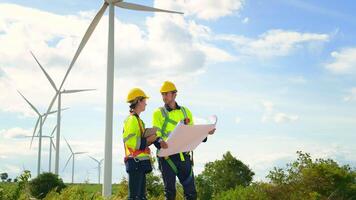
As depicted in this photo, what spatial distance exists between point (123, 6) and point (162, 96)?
745 inches

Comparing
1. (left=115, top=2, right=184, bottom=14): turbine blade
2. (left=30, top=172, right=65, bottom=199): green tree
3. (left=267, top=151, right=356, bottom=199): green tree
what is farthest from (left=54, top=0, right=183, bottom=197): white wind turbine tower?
(left=30, top=172, right=65, bottom=199): green tree

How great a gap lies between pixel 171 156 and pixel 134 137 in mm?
1211

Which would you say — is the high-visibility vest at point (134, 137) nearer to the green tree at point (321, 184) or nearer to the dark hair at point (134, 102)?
the dark hair at point (134, 102)

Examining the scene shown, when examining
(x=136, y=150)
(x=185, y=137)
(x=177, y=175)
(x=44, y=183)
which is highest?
(x=44, y=183)

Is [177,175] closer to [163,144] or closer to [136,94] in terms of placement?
[163,144]

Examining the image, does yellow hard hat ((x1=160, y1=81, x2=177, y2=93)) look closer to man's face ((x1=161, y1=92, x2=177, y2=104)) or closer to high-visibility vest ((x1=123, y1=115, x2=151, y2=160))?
man's face ((x1=161, y1=92, x2=177, y2=104))

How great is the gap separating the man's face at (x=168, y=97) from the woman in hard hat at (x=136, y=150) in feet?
2.52

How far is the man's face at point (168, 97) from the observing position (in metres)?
11.1

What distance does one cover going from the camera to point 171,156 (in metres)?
11.1

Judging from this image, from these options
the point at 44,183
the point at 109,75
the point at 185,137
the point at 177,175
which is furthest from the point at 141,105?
the point at 44,183

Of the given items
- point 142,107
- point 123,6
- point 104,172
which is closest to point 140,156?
point 142,107

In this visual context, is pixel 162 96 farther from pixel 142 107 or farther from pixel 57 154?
pixel 57 154

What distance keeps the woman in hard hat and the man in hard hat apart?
25.4 inches

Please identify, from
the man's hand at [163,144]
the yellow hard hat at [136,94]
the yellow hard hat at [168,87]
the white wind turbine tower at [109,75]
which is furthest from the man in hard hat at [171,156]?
the white wind turbine tower at [109,75]
